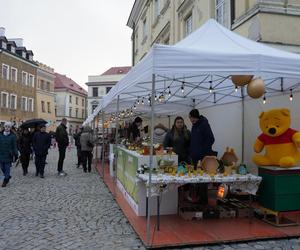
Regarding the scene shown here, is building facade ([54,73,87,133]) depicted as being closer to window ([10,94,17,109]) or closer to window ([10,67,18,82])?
window ([10,94,17,109])

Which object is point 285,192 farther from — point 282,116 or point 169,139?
point 169,139

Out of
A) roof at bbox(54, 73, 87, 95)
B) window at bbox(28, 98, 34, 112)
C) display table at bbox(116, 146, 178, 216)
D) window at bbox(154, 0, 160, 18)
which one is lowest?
display table at bbox(116, 146, 178, 216)

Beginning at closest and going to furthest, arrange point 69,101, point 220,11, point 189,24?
1. point 220,11
2. point 189,24
3. point 69,101

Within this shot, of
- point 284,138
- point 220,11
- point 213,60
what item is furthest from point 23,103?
point 213,60

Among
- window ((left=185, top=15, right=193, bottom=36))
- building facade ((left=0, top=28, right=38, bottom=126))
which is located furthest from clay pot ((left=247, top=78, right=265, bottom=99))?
building facade ((left=0, top=28, right=38, bottom=126))

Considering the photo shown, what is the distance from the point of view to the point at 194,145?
7258 mm

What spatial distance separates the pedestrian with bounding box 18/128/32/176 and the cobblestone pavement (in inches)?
97.9

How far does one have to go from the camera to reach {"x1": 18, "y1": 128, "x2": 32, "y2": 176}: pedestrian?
506 inches

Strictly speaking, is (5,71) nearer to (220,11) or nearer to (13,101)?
(13,101)

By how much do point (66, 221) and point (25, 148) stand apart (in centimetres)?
727

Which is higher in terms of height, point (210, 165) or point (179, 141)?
point (179, 141)

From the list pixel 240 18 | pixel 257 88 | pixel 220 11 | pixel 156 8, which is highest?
pixel 156 8

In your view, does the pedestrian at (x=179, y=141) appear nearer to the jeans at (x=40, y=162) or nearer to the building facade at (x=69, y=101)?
the jeans at (x=40, y=162)

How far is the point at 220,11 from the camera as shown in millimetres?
11688
